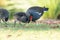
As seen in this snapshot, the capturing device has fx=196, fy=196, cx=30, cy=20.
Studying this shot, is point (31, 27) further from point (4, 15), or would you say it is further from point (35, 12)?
point (4, 15)

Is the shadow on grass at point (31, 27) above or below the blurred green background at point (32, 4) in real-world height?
below

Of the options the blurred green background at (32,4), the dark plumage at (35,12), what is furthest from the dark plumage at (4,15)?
the dark plumage at (35,12)

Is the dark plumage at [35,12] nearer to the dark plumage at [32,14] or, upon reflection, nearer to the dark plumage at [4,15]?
the dark plumage at [32,14]

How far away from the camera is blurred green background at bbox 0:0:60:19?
1.56m

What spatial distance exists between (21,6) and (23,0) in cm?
5

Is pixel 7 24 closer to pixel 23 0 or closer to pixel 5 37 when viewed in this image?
pixel 5 37

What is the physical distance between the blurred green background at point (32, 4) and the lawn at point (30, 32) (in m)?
0.09

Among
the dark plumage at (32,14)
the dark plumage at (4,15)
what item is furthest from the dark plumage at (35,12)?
the dark plumage at (4,15)

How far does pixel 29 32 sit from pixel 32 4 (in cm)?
23

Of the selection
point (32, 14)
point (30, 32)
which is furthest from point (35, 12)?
point (30, 32)

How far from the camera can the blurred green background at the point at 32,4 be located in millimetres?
1560

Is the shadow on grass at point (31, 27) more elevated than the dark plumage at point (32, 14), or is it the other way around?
the dark plumage at point (32, 14)

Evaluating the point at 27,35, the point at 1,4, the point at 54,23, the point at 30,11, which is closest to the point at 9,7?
the point at 1,4

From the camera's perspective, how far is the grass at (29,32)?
57.8 inches
